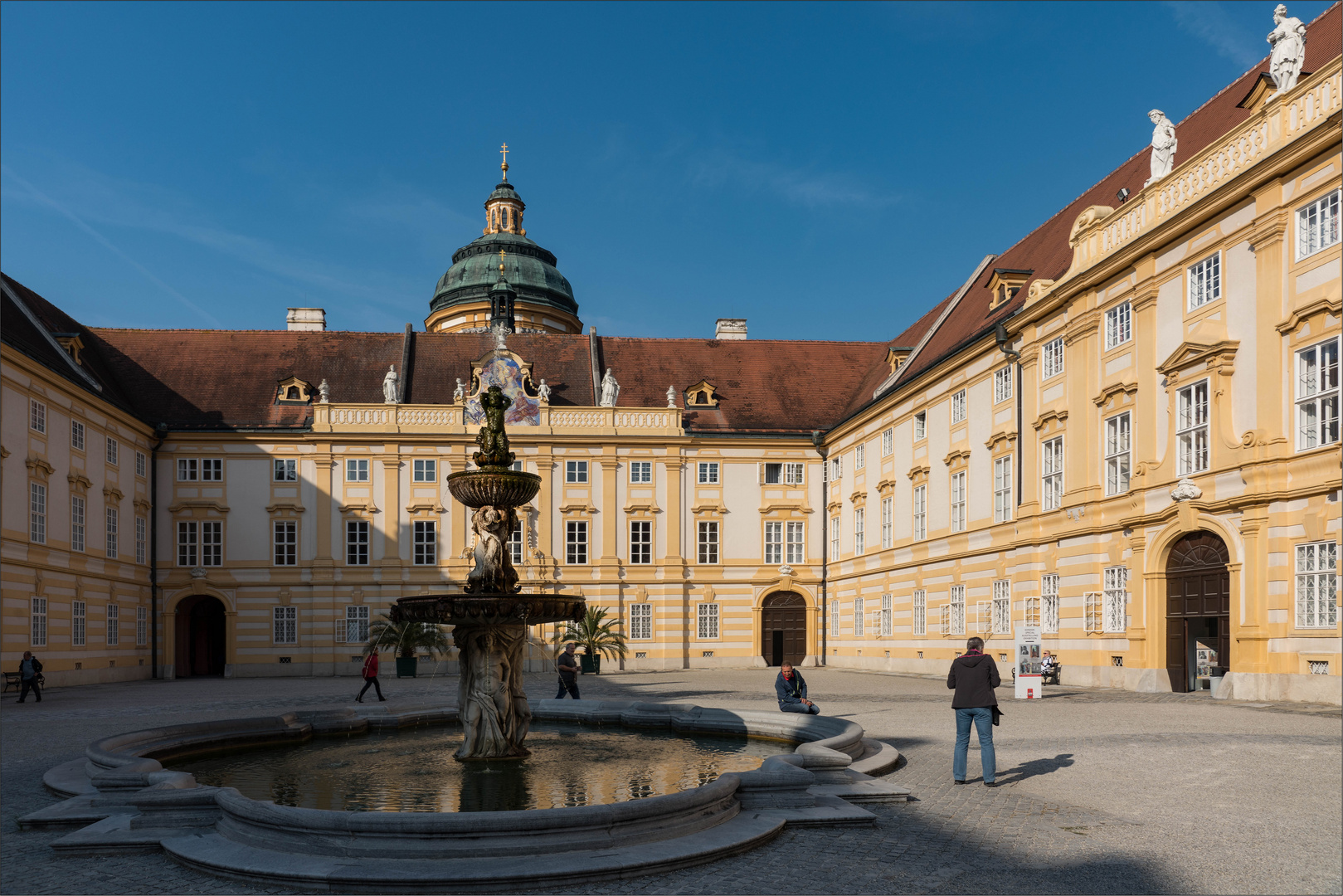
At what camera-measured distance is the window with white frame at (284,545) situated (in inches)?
1818

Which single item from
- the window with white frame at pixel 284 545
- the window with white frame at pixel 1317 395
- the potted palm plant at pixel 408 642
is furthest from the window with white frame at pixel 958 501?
the window with white frame at pixel 284 545

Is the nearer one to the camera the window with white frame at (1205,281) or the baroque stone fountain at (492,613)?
the baroque stone fountain at (492,613)

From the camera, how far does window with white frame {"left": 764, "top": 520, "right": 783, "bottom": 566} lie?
159 ft

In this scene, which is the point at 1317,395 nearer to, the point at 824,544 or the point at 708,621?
the point at 824,544

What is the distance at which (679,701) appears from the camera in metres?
26.3

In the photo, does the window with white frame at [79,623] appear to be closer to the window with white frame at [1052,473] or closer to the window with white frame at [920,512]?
the window with white frame at [920,512]

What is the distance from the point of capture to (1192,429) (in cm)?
2458

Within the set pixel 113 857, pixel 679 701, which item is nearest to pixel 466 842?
pixel 113 857

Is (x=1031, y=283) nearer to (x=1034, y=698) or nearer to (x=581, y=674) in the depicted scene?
(x=1034, y=698)

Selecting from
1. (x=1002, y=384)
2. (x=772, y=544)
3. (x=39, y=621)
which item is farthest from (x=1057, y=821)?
(x=772, y=544)

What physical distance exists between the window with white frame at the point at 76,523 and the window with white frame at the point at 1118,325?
32.2 meters

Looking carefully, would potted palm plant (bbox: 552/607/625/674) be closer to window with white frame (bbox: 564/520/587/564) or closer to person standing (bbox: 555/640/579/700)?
window with white frame (bbox: 564/520/587/564)

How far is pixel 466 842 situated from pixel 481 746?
219 inches

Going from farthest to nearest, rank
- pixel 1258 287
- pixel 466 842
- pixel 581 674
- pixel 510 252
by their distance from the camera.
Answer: pixel 510 252 → pixel 581 674 → pixel 1258 287 → pixel 466 842
